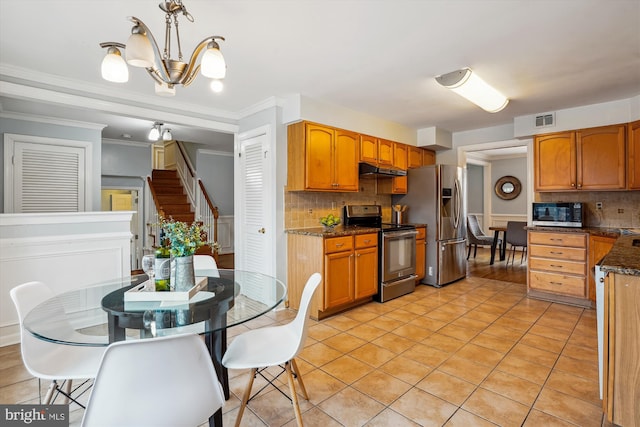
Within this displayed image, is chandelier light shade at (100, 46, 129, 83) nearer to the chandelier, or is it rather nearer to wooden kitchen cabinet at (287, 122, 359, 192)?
the chandelier

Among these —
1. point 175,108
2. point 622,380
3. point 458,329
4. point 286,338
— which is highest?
point 175,108

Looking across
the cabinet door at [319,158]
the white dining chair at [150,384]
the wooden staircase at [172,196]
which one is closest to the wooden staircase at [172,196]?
the wooden staircase at [172,196]

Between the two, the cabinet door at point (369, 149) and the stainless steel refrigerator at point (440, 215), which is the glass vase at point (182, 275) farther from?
the stainless steel refrigerator at point (440, 215)

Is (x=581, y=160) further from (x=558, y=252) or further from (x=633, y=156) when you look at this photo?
(x=558, y=252)

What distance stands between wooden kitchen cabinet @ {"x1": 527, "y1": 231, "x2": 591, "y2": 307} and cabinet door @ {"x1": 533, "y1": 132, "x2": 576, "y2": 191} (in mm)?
686

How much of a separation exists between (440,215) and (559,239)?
142cm

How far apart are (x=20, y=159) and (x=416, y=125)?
5.57 m

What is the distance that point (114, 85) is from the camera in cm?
317

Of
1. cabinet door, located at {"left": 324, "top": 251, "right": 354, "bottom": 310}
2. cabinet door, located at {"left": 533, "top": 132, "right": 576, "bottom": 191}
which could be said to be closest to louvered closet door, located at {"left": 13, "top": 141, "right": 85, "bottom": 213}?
cabinet door, located at {"left": 324, "top": 251, "right": 354, "bottom": 310}

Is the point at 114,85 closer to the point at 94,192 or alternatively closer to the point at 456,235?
the point at 94,192

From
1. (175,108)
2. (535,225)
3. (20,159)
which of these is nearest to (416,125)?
(535,225)

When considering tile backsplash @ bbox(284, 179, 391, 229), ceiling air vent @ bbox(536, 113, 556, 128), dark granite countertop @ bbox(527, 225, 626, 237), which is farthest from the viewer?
ceiling air vent @ bbox(536, 113, 556, 128)

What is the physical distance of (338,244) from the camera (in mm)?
3465

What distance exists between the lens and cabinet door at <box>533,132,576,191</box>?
4.02 m
